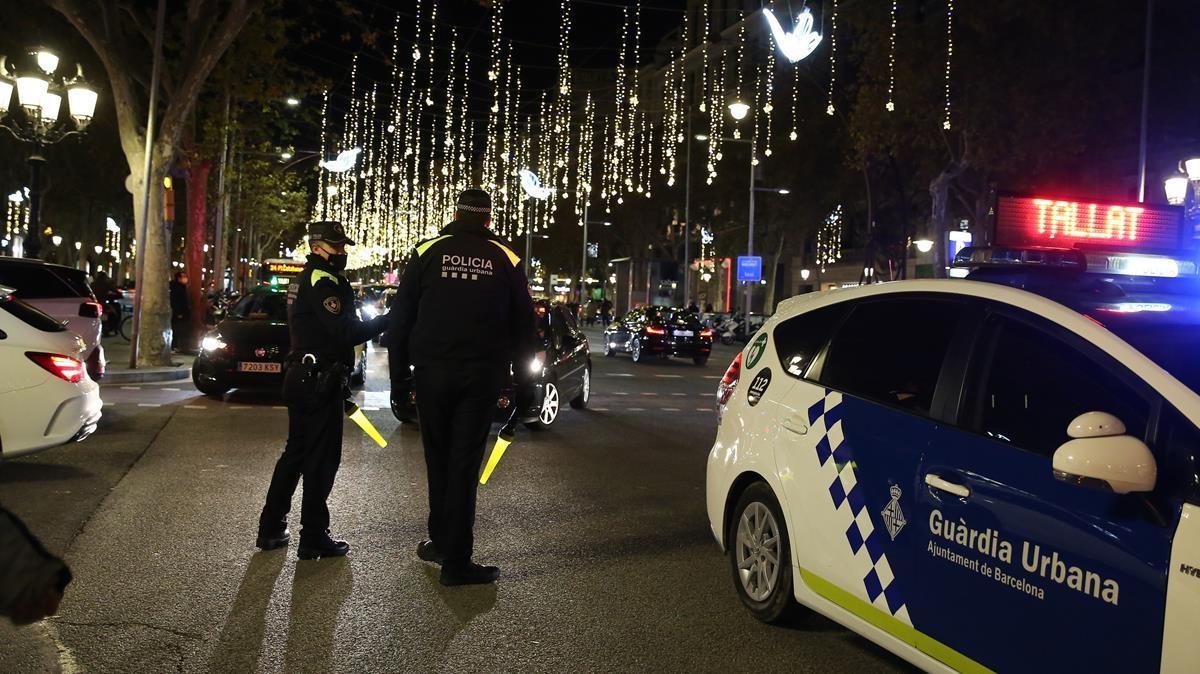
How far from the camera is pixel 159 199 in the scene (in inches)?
786

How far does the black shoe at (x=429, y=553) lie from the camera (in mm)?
6223

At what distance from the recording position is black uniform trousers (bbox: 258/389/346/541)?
6410mm

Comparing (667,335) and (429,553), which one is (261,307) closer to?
(429,553)

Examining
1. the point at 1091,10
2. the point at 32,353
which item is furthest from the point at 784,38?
the point at 32,353

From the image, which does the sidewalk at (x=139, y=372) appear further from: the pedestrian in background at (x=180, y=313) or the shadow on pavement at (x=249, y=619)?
the shadow on pavement at (x=249, y=619)

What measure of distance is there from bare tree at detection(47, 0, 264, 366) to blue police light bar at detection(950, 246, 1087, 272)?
15555mm

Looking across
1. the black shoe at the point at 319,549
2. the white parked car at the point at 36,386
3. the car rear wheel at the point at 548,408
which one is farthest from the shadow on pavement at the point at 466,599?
the car rear wheel at the point at 548,408

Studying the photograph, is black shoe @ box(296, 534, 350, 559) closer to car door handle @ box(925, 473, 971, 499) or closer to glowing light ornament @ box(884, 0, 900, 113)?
car door handle @ box(925, 473, 971, 499)

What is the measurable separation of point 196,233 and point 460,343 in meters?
24.1

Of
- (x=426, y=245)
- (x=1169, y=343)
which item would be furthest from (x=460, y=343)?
(x=1169, y=343)

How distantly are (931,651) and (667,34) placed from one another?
7648 centimetres

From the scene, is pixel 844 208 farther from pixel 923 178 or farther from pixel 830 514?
pixel 830 514

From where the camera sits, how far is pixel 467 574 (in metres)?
5.93

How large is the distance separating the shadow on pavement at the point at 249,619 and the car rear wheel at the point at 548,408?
6430 millimetres
